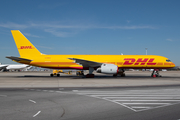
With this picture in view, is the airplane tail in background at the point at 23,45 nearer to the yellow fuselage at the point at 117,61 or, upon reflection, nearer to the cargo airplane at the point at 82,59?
the cargo airplane at the point at 82,59

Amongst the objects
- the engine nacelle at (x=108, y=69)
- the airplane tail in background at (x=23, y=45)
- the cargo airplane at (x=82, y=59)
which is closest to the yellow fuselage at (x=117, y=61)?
the cargo airplane at (x=82, y=59)

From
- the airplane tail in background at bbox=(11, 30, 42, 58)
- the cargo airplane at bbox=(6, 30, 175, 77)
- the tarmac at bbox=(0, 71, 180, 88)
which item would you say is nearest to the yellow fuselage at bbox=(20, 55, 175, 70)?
the cargo airplane at bbox=(6, 30, 175, 77)

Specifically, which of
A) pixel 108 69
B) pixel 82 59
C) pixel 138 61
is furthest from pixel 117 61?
pixel 82 59

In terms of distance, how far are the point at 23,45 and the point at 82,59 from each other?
14409 mm

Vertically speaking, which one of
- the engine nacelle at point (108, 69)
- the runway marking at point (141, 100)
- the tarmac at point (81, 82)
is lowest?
the runway marking at point (141, 100)

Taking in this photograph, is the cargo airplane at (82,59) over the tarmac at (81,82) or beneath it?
over

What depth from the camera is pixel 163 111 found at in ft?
28.9

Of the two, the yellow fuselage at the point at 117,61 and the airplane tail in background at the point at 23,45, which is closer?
the yellow fuselage at the point at 117,61

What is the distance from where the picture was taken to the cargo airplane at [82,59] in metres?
37.7

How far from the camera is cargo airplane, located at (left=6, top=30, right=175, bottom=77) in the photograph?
3772cm

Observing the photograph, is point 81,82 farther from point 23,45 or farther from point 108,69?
point 23,45

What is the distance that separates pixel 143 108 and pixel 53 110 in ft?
16.1

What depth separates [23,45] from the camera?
3941 cm

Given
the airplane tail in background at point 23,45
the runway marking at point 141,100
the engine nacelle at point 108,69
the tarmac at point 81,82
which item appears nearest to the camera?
the runway marking at point 141,100
